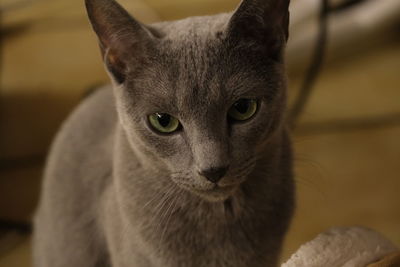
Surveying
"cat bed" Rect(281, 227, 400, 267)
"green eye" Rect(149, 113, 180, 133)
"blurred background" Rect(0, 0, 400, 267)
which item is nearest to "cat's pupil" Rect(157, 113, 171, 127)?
"green eye" Rect(149, 113, 180, 133)

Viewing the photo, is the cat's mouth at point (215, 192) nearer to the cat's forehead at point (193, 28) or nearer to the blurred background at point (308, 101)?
the cat's forehead at point (193, 28)

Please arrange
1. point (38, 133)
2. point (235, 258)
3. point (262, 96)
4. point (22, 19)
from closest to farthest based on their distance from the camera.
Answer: point (262, 96), point (235, 258), point (38, 133), point (22, 19)

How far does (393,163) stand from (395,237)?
0.93 feet

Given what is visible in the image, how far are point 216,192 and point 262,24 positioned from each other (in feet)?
0.87

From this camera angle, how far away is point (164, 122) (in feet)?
2.95

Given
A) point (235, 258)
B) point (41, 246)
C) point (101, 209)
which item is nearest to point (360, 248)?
point (235, 258)

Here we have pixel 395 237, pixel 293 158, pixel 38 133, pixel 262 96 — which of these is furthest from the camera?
pixel 38 133

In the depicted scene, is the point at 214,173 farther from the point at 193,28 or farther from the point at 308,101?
the point at 308,101

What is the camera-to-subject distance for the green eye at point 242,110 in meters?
0.89

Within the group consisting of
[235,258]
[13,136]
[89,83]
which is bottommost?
[235,258]

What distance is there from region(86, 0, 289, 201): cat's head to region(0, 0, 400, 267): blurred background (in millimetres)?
598

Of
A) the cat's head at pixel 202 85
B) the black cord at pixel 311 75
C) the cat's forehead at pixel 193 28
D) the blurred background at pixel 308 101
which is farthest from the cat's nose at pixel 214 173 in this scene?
the black cord at pixel 311 75

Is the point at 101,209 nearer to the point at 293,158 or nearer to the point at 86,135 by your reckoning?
the point at 86,135

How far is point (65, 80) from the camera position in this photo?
2096 mm
